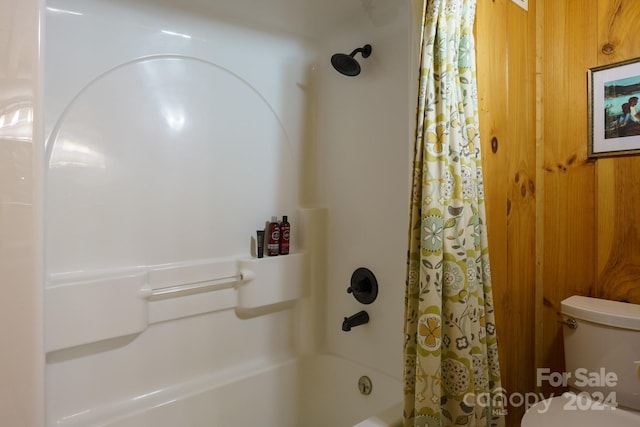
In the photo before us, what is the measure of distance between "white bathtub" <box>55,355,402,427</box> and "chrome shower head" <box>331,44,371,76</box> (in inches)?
58.0

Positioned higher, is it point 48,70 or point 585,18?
point 585,18

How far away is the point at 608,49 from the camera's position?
1.53m

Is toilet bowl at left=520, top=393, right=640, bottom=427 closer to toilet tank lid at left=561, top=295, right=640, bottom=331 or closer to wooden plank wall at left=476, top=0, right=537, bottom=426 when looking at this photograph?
wooden plank wall at left=476, top=0, right=537, bottom=426

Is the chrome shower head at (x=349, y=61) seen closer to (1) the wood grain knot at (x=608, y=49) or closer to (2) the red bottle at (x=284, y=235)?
(2) the red bottle at (x=284, y=235)

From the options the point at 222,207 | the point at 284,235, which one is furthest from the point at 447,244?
the point at 222,207

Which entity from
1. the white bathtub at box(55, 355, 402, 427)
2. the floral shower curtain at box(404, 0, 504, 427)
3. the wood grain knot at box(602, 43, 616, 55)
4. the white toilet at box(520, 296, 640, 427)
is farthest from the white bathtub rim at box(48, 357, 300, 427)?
the wood grain knot at box(602, 43, 616, 55)

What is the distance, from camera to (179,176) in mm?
1689

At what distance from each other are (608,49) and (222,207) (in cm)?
182

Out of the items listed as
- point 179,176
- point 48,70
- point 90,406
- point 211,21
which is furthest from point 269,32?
point 90,406

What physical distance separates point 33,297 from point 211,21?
59.3 inches

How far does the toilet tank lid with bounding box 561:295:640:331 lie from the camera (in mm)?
1320

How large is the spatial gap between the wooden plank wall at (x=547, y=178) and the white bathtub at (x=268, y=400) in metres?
0.69

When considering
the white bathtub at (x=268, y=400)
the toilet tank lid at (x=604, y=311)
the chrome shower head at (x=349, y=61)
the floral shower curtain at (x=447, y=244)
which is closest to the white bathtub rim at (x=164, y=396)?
the white bathtub at (x=268, y=400)

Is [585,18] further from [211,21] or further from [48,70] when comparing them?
[48,70]
